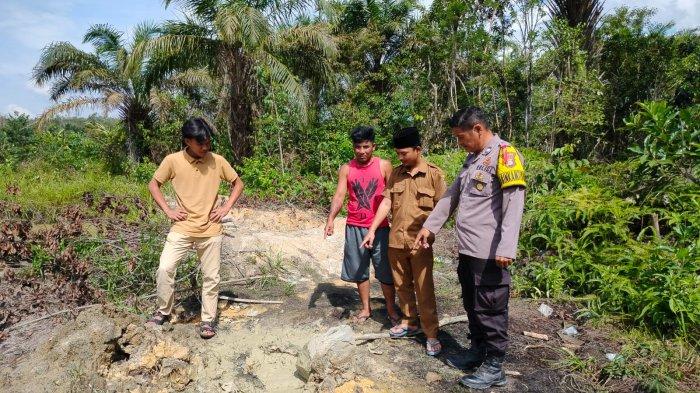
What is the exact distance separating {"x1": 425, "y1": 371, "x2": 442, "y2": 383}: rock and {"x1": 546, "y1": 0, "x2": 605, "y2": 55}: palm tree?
10.6 meters

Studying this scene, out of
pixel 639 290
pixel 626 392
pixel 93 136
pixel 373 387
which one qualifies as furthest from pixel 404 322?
pixel 93 136

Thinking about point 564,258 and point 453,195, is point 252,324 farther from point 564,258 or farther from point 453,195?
point 564,258

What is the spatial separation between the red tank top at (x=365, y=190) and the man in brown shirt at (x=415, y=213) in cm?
25

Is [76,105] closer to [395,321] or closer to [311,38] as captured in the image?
[311,38]

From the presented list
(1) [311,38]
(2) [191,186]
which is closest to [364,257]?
(2) [191,186]

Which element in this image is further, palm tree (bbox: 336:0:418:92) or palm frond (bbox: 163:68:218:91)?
palm tree (bbox: 336:0:418:92)

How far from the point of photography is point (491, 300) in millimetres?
2855

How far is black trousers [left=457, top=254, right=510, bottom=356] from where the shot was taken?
9.30 feet

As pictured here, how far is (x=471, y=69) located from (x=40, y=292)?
42.3 feet

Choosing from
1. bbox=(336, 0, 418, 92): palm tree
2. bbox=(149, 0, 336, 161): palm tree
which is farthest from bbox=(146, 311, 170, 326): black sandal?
bbox=(336, 0, 418, 92): palm tree

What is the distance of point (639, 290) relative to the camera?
12.8 ft

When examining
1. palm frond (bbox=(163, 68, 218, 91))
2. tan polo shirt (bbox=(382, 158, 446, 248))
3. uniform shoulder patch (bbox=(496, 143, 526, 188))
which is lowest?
tan polo shirt (bbox=(382, 158, 446, 248))

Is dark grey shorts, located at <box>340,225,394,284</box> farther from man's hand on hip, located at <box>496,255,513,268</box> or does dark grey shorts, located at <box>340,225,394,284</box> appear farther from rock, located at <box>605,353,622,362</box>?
rock, located at <box>605,353,622,362</box>

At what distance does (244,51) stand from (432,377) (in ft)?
32.7
